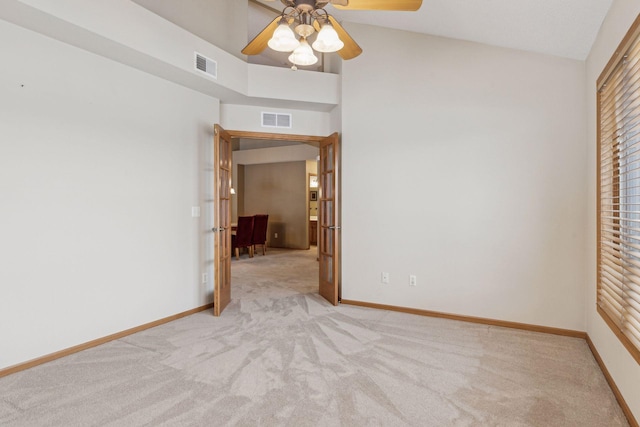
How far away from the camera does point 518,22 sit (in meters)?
2.86

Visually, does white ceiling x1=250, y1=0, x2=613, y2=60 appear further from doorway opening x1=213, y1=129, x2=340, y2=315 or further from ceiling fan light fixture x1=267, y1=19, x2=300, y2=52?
doorway opening x1=213, y1=129, x2=340, y2=315

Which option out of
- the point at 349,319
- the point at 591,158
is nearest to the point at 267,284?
the point at 349,319

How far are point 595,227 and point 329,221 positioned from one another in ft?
8.63

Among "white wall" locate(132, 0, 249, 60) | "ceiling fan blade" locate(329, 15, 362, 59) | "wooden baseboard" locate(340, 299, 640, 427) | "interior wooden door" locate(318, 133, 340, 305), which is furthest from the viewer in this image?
"interior wooden door" locate(318, 133, 340, 305)

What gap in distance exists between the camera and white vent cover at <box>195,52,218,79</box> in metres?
3.38

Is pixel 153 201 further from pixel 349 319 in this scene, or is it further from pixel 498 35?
pixel 498 35

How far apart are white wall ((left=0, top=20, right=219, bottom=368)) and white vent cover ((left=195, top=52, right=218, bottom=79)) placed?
0.42 m

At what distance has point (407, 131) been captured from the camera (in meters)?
3.86

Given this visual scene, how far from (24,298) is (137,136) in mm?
1618

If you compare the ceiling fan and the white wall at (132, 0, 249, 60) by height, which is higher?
the white wall at (132, 0, 249, 60)

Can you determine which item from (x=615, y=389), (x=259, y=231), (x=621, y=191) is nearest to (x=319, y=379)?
(x=615, y=389)

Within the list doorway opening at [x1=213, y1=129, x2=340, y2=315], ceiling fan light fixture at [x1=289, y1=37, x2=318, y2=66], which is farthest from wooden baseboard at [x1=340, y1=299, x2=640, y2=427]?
ceiling fan light fixture at [x1=289, y1=37, x2=318, y2=66]

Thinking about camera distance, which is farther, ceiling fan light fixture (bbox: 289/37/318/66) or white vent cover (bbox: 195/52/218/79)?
white vent cover (bbox: 195/52/218/79)

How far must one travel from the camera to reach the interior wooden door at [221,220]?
3664 millimetres
